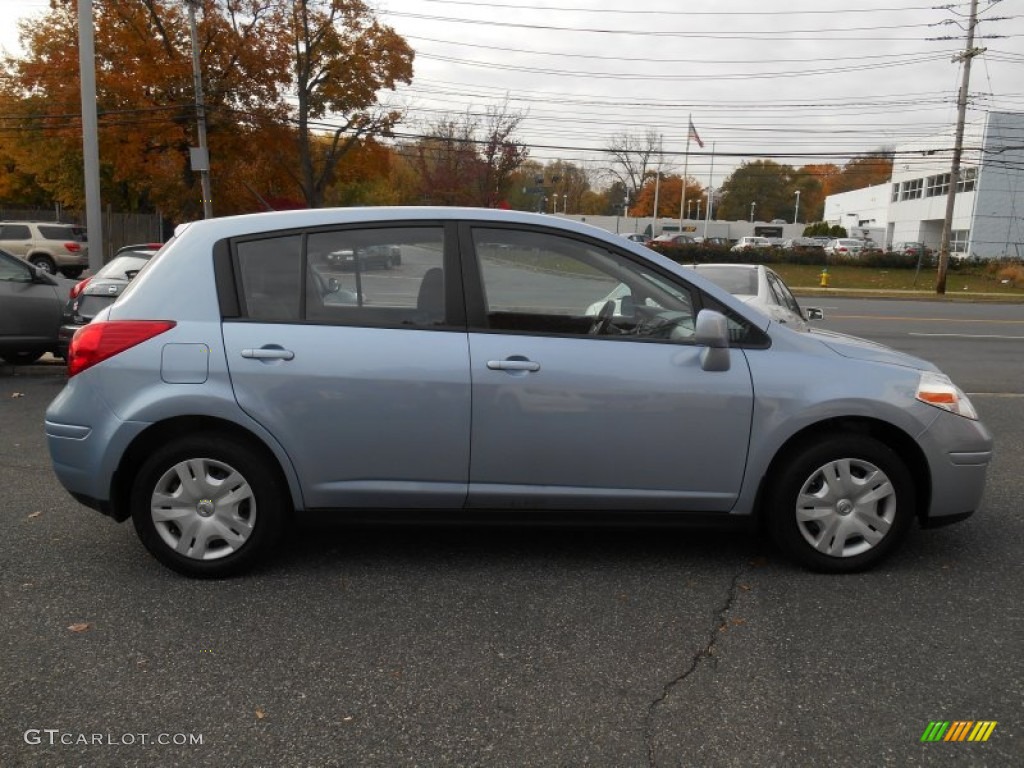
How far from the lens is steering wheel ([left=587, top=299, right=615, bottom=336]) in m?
3.89

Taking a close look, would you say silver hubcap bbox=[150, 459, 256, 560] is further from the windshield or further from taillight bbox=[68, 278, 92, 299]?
the windshield

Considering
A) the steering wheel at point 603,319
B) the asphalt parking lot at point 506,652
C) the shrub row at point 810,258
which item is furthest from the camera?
the shrub row at point 810,258

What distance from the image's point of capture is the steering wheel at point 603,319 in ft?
12.8

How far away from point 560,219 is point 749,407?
4.07 ft

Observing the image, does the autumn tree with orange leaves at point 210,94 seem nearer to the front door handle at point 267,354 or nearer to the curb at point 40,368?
the curb at point 40,368

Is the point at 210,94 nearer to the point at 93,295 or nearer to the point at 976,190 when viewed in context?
the point at 93,295

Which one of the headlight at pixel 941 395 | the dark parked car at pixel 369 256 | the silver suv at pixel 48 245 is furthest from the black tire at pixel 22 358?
the silver suv at pixel 48 245

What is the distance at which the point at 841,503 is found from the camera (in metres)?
3.87

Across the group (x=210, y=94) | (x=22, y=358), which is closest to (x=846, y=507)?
(x=22, y=358)

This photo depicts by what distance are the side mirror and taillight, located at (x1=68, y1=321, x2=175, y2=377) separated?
2.36 meters

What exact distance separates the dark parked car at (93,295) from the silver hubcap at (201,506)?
5369mm

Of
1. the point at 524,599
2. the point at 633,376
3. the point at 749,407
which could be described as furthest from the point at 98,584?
the point at 749,407

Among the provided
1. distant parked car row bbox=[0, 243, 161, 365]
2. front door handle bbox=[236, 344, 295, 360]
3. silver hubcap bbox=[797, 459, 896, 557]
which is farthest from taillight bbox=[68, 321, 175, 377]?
distant parked car row bbox=[0, 243, 161, 365]

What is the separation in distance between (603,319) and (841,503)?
4.52ft
